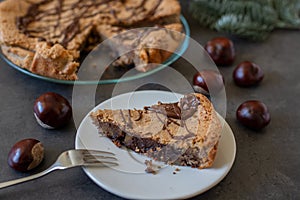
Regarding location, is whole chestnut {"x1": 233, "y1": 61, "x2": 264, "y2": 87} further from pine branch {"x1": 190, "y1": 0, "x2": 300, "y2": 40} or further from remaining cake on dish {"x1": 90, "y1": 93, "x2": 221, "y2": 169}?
remaining cake on dish {"x1": 90, "y1": 93, "x2": 221, "y2": 169}

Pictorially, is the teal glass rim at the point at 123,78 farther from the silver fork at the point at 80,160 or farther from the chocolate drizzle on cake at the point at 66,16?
the silver fork at the point at 80,160

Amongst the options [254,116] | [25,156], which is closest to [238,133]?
[254,116]

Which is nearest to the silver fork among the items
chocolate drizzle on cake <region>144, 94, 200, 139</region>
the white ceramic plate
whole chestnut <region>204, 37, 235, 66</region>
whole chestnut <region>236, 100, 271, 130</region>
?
the white ceramic plate

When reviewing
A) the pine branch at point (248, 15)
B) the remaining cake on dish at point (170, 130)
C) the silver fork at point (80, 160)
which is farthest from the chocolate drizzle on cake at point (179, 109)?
the pine branch at point (248, 15)

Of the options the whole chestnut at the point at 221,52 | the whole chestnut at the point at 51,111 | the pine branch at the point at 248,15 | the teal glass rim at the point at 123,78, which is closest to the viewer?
the whole chestnut at the point at 51,111

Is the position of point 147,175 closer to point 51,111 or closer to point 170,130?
point 170,130
